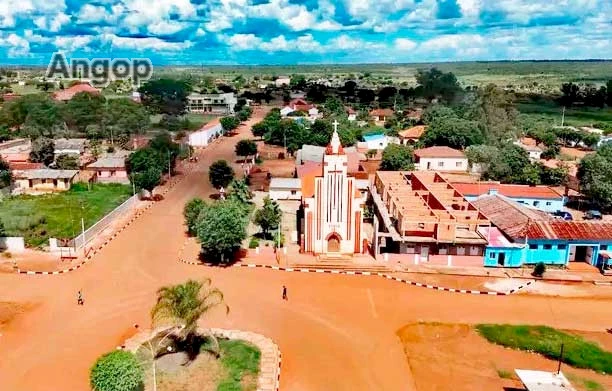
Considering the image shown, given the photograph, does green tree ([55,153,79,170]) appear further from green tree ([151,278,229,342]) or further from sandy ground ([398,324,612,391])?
sandy ground ([398,324,612,391])


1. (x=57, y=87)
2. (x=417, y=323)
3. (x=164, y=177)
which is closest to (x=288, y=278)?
(x=417, y=323)

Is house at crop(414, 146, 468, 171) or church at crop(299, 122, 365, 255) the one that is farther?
house at crop(414, 146, 468, 171)

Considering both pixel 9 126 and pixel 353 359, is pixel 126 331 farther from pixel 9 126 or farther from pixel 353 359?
pixel 9 126

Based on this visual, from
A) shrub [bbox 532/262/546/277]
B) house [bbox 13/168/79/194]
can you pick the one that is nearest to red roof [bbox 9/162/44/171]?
house [bbox 13/168/79/194]

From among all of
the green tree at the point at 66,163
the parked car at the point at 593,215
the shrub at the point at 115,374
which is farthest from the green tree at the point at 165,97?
the shrub at the point at 115,374

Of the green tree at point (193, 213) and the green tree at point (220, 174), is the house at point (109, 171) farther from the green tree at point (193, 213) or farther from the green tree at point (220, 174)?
the green tree at point (193, 213)
